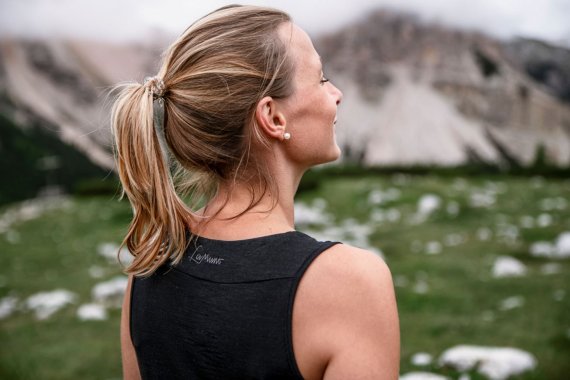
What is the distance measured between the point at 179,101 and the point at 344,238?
1333cm

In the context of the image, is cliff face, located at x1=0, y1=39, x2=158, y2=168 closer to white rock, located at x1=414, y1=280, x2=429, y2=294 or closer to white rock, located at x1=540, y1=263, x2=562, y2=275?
white rock, located at x1=414, y1=280, x2=429, y2=294

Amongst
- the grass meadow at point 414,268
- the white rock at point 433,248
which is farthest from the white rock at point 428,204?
the white rock at point 433,248

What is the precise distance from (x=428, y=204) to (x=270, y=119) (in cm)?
1660

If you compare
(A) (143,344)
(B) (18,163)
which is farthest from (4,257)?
(B) (18,163)

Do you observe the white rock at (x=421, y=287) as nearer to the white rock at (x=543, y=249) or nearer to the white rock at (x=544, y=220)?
the white rock at (x=543, y=249)

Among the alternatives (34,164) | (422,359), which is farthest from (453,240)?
(34,164)

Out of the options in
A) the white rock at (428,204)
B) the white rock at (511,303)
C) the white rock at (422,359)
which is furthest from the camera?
the white rock at (428,204)

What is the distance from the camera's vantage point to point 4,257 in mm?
16500

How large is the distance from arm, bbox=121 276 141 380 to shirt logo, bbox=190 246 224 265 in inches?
14.1

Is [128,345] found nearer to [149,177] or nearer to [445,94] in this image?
[149,177]

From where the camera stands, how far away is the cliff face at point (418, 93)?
143500 mm

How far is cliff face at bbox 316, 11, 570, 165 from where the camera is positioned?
470 ft

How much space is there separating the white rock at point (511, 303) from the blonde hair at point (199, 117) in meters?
7.42

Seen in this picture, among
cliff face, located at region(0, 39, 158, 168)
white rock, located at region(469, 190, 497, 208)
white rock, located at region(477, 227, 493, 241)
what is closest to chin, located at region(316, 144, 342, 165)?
white rock, located at region(477, 227, 493, 241)
